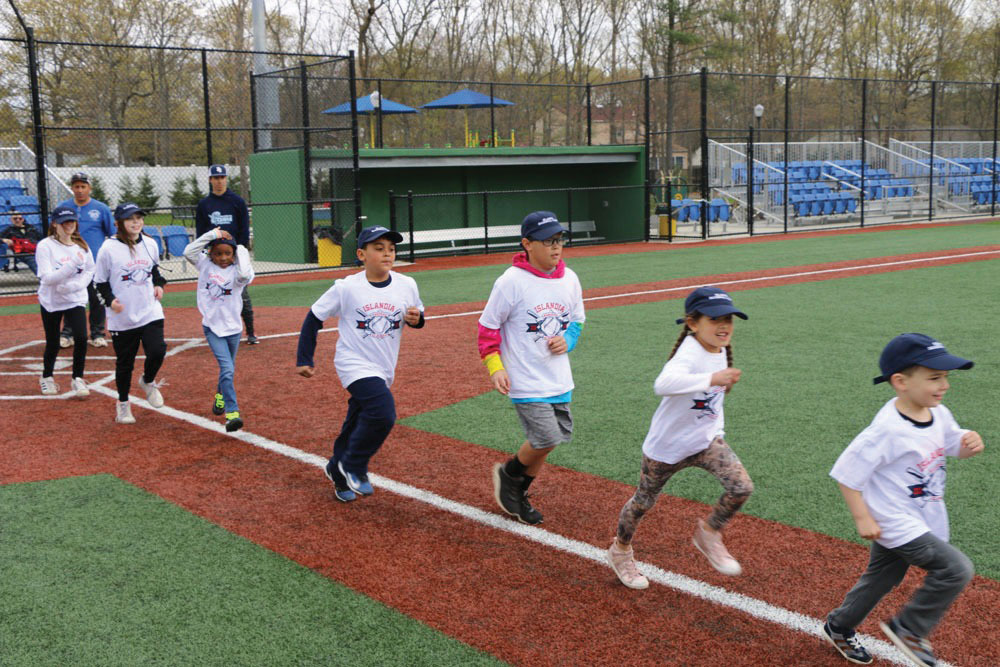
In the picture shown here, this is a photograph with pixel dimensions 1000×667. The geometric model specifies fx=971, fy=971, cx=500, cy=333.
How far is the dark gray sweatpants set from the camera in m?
3.60

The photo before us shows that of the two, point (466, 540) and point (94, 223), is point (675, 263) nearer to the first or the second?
point (94, 223)

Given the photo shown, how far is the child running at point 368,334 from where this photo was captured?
5.92 meters

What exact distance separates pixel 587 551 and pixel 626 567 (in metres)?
0.51

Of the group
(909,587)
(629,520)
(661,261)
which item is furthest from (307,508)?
(661,261)

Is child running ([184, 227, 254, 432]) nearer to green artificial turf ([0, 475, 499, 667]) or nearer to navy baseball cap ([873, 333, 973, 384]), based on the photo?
green artificial turf ([0, 475, 499, 667])

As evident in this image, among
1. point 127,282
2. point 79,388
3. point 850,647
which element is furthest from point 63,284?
point 850,647

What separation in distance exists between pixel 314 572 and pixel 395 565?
1.36 feet

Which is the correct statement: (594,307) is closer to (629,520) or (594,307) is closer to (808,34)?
(629,520)

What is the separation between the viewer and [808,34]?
5959 centimetres

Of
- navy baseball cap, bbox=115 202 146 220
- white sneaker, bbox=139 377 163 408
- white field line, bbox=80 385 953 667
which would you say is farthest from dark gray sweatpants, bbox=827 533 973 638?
navy baseball cap, bbox=115 202 146 220

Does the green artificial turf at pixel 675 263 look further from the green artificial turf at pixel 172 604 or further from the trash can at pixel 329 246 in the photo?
the green artificial turf at pixel 172 604

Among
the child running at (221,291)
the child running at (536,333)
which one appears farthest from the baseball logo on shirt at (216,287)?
the child running at (536,333)

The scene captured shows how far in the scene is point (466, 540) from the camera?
5426 mm

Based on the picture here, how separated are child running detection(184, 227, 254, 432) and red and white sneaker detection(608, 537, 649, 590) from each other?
13.3 ft
